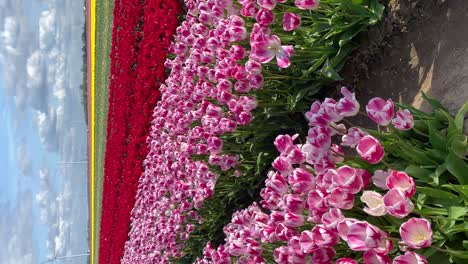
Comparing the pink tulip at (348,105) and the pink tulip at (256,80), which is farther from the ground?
the pink tulip at (348,105)

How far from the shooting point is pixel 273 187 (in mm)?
2406

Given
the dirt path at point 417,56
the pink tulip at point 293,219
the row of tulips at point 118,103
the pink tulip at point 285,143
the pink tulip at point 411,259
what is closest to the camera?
the pink tulip at point 411,259

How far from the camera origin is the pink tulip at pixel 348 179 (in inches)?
73.7

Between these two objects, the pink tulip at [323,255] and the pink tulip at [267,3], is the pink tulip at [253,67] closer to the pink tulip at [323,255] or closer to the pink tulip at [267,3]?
the pink tulip at [267,3]

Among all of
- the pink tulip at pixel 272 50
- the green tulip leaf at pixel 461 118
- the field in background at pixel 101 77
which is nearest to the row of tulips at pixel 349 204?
the green tulip leaf at pixel 461 118

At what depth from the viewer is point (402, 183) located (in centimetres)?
175

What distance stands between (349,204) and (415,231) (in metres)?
0.28

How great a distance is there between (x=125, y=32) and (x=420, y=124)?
7.47 meters

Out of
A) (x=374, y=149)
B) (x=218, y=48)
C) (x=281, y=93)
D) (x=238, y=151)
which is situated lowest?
(x=238, y=151)

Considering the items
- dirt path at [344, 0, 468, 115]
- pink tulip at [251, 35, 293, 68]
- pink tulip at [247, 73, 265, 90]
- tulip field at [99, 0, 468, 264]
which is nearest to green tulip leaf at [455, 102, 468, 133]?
tulip field at [99, 0, 468, 264]

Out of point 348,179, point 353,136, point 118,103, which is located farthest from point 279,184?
point 118,103

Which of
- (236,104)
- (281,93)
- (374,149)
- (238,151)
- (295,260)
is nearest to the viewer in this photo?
(374,149)

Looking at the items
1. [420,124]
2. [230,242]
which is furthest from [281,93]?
[420,124]

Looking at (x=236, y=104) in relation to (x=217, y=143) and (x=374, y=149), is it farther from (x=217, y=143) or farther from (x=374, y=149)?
(x=374, y=149)
